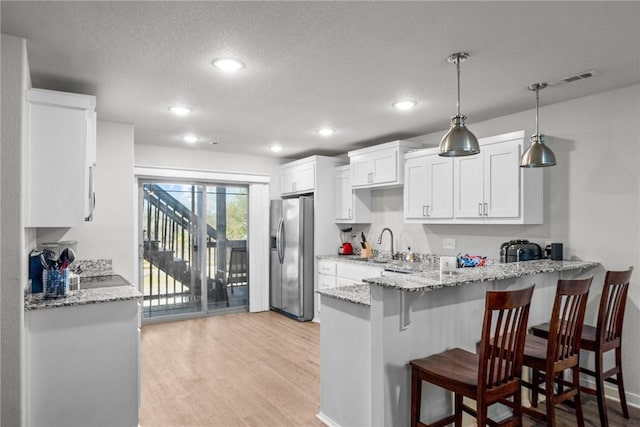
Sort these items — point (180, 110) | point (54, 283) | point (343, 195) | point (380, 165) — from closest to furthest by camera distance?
point (54, 283)
point (180, 110)
point (380, 165)
point (343, 195)

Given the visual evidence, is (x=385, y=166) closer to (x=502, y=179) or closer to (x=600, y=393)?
(x=502, y=179)

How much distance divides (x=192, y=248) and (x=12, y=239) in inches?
151

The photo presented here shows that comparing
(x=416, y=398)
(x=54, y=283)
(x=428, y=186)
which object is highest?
(x=428, y=186)

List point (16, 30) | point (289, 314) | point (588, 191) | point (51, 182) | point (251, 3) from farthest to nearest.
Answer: point (289, 314) < point (588, 191) < point (51, 182) < point (16, 30) < point (251, 3)

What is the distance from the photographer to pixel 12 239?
2.14 metres

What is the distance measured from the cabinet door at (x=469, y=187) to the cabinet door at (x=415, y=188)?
0.40 m

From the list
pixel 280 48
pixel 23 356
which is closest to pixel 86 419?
pixel 23 356

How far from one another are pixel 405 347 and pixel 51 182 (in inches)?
94.3

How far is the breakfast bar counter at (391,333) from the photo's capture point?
89.8 inches

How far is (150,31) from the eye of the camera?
2193mm

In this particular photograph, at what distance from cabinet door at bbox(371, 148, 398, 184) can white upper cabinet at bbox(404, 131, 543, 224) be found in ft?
0.52

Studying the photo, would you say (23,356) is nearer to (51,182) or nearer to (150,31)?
(51,182)

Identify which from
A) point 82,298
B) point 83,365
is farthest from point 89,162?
point 83,365

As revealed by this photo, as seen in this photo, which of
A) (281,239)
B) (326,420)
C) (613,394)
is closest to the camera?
(326,420)
